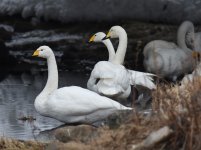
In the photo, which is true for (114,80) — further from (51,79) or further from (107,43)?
(107,43)

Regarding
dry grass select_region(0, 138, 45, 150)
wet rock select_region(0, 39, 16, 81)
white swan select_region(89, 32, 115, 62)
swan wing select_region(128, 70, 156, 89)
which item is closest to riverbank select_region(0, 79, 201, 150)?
dry grass select_region(0, 138, 45, 150)

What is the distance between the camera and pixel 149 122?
679cm

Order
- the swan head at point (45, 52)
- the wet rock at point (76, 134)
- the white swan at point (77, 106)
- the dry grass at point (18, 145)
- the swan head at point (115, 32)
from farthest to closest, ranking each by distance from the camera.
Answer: the swan head at point (115, 32) → the swan head at point (45, 52) → the white swan at point (77, 106) → the dry grass at point (18, 145) → the wet rock at point (76, 134)

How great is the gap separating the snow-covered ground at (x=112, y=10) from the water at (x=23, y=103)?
11.2 ft

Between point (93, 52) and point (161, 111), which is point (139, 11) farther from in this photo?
point (161, 111)

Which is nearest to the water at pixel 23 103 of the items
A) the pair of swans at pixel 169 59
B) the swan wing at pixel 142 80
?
the pair of swans at pixel 169 59

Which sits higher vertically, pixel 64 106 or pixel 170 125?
pixel 170 125

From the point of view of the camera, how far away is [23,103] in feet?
37.6

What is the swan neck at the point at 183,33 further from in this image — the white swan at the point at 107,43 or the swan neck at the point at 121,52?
the white swan at the point at 107,43

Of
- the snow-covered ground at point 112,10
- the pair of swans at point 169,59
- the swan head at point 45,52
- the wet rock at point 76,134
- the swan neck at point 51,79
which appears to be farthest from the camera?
the snow-covered ground at point 112,10

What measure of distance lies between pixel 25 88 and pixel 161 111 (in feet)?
20.9

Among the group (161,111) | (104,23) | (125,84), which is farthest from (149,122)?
(104,23)

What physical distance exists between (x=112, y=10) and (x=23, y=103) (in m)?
6.47

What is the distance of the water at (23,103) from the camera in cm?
948
